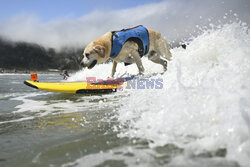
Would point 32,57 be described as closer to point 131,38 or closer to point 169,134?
point 131,38

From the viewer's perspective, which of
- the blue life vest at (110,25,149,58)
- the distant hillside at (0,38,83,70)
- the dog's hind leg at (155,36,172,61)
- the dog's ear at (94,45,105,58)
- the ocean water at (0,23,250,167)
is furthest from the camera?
the distant hillside at (0,38,83,70)

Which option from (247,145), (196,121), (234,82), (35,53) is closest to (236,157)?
(247,145)

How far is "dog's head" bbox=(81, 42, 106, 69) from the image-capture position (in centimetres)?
498

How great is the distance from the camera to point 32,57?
159125mm

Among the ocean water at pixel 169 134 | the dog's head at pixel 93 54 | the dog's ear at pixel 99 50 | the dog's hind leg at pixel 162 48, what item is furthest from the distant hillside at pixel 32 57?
the ocean water at pixel 169 134

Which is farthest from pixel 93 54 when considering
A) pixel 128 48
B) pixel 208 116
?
pixel 208 116

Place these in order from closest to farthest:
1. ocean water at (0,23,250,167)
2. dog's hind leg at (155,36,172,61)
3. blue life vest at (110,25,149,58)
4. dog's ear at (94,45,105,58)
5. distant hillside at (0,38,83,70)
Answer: ocean water at (0,23,250,167) → dog's ear at (94,45,105,58) → blue life vest at (110,25,149,58) → dog's hind leg at (155,36,172,61) → distant hillside at (0,38,83,70)

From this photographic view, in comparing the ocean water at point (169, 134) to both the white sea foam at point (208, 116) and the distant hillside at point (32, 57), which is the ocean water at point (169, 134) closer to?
the white sea foam at point (208, 116)

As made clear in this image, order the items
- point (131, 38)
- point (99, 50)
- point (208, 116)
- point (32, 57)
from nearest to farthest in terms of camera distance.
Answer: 1. point (208, 116)
2. point (99, 50)
3. point (131, 38)
4. point (32, 57)

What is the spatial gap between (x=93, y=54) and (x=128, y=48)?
1166 millimetres

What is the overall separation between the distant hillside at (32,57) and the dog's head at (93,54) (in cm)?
13649

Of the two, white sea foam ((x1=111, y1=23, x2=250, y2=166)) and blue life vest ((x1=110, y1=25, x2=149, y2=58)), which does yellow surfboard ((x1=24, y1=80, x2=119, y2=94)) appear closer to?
blue life vest ((x1=110, y1=25, x2=149, y2=58))

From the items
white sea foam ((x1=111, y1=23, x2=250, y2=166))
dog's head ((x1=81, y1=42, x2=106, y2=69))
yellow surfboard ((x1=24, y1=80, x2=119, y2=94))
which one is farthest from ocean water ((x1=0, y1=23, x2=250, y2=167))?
dog's head ((x1=81, y1=42, x2=106, y2=69))

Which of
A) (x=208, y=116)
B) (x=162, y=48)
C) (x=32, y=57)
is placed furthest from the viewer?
(x=32, y=57)
